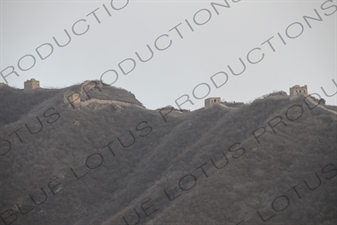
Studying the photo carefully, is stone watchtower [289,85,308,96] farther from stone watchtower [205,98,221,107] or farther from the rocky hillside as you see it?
stone watchtower [205,98,221,107]

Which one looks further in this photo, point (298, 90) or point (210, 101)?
point (210, 101)

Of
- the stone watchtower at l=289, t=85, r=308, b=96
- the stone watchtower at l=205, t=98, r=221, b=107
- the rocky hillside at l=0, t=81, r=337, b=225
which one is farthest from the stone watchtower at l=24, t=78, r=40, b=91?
the stone watchtower at l=289, t=85, r=308, b=96

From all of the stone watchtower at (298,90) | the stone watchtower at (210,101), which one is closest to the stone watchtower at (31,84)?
the stone watchtower at (210,101)

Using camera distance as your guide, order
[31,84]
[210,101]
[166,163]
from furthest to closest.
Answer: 1. [31,84]
2. [210,101]
3. [166,163]

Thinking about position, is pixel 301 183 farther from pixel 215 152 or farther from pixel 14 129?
pixel 14 129

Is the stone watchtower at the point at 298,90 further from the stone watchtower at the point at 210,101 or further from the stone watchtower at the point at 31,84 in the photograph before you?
the stone watchtower at the point at 31,84

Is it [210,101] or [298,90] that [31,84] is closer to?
[210,101]

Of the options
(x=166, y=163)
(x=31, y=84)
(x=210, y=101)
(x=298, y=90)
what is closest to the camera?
(x=166, y=163)

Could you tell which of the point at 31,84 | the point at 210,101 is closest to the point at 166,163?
the point at 210,101
